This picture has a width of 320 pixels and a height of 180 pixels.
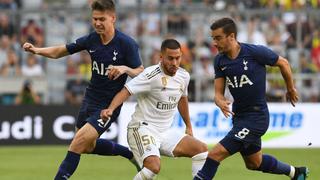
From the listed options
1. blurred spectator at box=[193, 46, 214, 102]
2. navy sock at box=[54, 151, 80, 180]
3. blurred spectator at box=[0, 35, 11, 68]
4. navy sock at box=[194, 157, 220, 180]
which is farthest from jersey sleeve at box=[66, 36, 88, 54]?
blurred spectator at box=[0, 35, 11, 68]

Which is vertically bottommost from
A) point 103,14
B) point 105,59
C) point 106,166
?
point 106,166

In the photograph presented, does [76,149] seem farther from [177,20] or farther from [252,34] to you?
[252,34]

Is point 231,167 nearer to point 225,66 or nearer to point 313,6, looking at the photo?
point 225,66

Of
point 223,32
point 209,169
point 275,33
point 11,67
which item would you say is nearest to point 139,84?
point 223,32

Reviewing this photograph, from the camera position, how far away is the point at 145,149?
10461 mm

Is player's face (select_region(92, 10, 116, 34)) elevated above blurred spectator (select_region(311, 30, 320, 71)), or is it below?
above

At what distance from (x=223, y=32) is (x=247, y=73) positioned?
560mm

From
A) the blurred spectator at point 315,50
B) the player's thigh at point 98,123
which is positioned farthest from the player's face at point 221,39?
the blurred spectator at point 315,50

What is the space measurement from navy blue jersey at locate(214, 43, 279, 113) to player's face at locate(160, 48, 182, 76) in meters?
0.49

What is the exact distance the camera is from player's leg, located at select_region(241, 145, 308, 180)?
1069cm

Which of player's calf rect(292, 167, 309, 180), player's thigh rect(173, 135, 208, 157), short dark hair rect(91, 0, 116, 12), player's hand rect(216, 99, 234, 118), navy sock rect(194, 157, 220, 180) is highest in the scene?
short dark hair rect(91, 0, 116, 12)

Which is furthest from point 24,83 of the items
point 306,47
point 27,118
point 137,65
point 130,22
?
point 137,65

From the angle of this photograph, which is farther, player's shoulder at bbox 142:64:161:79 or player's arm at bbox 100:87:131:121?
player's shoulder at bbox 142:64:161:79

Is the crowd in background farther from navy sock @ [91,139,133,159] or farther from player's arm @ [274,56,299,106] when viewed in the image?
player's arm @ [274,56,299,106]
